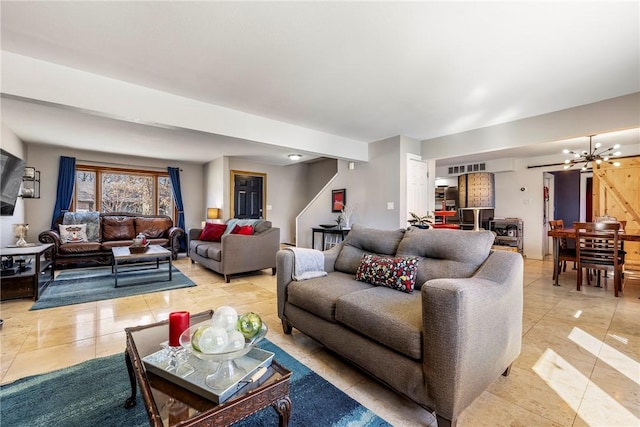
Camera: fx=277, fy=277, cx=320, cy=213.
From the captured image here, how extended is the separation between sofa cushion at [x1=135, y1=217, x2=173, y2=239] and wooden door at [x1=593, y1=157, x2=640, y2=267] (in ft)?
30.1

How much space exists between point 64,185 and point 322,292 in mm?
6441

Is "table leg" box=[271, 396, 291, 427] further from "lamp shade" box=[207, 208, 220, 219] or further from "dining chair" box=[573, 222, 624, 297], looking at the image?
"lamp shade" box=[207, 208, 220, 219]

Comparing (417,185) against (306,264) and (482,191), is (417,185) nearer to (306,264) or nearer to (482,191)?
(482,191)

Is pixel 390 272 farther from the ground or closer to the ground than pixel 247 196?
closer to the ground

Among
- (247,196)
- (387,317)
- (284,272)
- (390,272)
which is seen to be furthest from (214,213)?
(387,317)

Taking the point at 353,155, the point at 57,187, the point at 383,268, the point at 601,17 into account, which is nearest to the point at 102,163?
the point at 57,187

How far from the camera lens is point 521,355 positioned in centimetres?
207

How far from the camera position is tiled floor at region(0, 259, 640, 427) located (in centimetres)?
148

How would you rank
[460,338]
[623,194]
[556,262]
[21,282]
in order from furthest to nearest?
1. [623,194]
2. [556,262]
3. [21,282]
4. [460,338]

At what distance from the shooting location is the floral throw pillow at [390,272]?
204 cm

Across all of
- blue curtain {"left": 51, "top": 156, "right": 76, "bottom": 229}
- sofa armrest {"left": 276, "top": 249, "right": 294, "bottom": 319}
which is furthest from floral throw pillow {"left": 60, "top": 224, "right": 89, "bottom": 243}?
sofa armrest {"left": 276, "top": 249, "right": 294, "bottom": 319}

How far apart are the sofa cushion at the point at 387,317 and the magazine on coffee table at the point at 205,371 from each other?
62 centimetres

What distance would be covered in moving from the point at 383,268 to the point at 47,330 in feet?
9.80

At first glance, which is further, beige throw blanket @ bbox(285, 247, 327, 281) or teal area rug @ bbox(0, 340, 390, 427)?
beige throw blanket @ bbox(285, 247, 327, 281)
